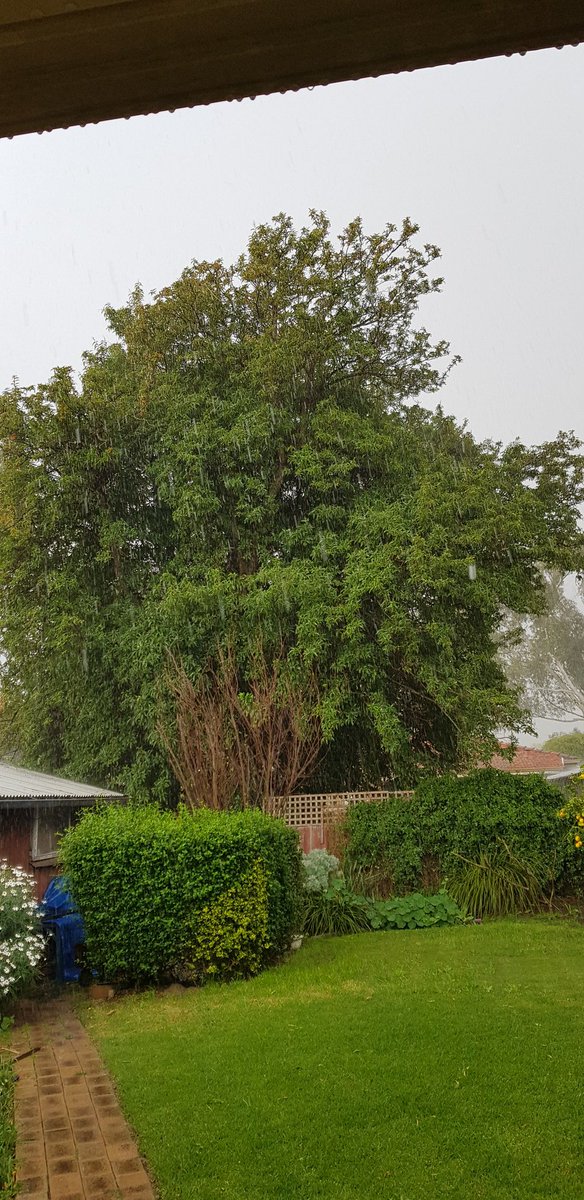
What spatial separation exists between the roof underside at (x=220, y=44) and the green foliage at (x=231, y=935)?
760 centimetres

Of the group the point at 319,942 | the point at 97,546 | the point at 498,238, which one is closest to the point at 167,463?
the point at 97,546

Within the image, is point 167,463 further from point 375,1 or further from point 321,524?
point 375,1

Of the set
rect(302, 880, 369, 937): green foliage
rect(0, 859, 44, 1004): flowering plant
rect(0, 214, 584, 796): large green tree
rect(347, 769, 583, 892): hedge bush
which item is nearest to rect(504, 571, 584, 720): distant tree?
rect(0, 214, 584, 796): large green tree

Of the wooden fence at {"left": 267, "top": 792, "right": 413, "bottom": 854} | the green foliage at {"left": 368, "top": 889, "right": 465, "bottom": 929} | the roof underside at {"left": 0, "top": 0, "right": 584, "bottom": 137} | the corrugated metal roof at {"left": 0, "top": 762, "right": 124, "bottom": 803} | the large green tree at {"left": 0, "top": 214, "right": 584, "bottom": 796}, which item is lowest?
the green foliage at {"left": 368, "top": 889, "right": 465, "bottom": 929}

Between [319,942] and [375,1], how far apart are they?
9.55 metres

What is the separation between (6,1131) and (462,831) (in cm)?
810

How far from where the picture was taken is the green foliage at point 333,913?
10.1m

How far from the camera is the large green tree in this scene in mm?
14891

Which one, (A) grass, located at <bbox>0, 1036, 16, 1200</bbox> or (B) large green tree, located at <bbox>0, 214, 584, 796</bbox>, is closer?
(A) grass, located at <bbox>0, 1036, 16, 1200</bbox>

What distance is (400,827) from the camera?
12000 millimetres

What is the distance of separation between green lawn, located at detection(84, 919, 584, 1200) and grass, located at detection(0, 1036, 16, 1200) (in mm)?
637

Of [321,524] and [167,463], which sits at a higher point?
[167,463]

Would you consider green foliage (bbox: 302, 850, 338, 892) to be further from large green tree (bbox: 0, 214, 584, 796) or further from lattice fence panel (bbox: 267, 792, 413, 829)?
large green tree (bbox: 0, 214, 584, 796)

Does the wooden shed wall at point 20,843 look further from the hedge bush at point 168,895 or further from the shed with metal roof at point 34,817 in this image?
the hedge bush at point 168,895
